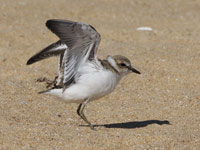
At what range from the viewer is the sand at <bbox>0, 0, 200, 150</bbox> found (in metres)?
5.18

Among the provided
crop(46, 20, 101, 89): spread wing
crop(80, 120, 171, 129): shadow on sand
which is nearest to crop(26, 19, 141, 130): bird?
crop(46, 20, 101, 89): spread wing

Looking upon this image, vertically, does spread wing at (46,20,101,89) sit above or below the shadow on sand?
above

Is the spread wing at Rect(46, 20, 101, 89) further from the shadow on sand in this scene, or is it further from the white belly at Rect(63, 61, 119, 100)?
the shadow on sand

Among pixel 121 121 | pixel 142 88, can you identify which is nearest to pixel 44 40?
pixel 142 88

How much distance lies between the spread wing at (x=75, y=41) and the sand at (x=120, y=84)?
720mm

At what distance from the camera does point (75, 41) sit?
5.14m

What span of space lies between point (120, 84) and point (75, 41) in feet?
7.70

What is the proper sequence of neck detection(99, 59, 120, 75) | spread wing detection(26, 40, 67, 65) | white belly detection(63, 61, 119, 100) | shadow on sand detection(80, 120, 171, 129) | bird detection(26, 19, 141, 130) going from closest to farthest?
bird detection(26, 19, 141, 130), white belly detection(63, 61, 119, 100), neck detection(99, 59, 120, 75), shadow on sand detection(80, 120, 171, 129), spread wing detection(26, 40, 67, 65)

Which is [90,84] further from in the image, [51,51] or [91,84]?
[51,51]

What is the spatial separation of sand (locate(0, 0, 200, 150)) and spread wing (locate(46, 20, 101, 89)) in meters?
0.72

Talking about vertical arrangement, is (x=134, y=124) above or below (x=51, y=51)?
below

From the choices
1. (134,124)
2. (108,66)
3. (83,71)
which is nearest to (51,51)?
(83,71)

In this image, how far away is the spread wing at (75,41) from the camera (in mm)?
4953

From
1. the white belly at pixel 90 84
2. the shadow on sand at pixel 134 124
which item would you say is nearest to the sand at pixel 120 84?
the shadow on sand at pixel 134 124
